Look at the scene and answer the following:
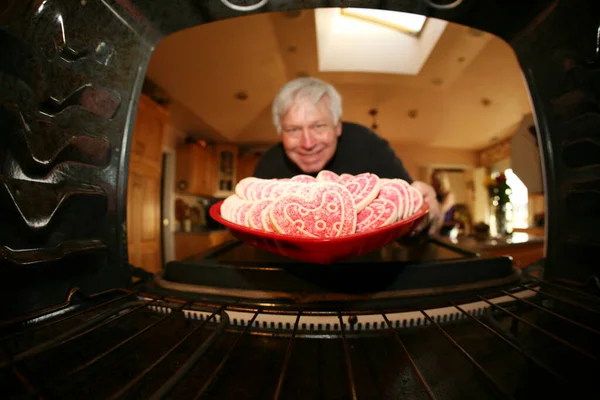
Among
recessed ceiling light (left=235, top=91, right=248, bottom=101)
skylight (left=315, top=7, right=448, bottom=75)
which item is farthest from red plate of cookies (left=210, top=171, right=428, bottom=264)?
recessed ceiling light (left=235, top=91, right=248, bottom=101)

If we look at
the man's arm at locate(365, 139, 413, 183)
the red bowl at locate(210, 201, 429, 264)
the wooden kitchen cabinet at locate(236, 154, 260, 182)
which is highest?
the wooden kitchen cabinet at locate(236, 154, 260, 182)

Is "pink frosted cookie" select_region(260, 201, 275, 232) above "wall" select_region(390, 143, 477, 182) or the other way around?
the other way around

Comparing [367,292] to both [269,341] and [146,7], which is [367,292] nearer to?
[269,341]

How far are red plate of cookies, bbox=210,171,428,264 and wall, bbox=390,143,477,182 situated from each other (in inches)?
181

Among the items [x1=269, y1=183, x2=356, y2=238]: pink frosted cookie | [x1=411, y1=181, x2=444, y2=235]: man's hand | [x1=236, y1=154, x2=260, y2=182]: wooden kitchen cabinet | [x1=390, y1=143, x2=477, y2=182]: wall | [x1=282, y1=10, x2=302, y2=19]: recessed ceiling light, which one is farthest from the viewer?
[x1=390, y1=143, x2=477, y2=182]: wall

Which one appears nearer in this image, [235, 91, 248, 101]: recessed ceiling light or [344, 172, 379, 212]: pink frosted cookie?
[344, 172, 379, 212]: pink frosted cookie

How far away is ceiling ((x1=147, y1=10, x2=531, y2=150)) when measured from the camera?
181cm

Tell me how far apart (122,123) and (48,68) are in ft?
0.39

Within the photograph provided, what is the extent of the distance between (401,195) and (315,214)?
14 centimetres

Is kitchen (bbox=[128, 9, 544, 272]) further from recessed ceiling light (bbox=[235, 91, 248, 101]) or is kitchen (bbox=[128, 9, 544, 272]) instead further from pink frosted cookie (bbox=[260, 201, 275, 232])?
pink frosted cookie (bbox=[260, 201, 275, 232])

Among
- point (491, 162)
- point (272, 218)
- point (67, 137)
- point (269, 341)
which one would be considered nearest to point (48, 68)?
point (67, 137)

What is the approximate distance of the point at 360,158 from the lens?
94 cm

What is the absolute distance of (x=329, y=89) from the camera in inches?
33.8

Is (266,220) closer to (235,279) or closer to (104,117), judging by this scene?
(235,279)
